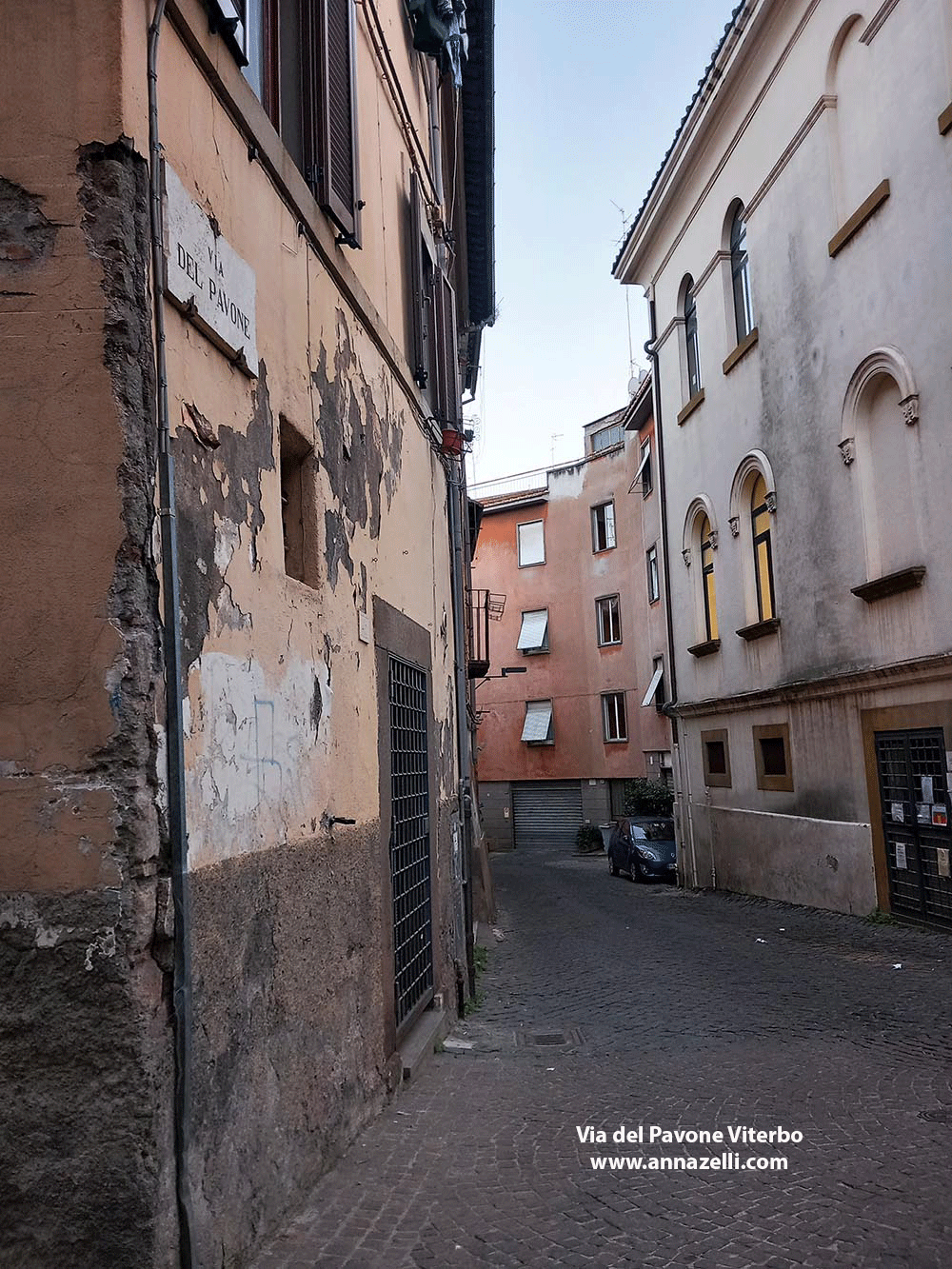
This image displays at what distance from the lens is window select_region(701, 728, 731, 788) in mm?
17531

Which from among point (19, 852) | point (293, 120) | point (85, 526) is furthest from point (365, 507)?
point (19, 852)

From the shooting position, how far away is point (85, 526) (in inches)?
122

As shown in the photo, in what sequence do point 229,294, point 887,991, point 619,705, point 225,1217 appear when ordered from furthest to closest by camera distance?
point 619,705, point 887,991, point 229,294, point 225,1217

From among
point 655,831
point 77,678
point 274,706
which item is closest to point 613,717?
point 655,831

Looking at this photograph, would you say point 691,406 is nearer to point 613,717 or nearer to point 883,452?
point 883,452

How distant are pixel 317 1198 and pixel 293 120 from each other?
4893 millimetres

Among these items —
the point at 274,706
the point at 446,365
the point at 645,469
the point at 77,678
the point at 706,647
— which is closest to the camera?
the point at 77,678

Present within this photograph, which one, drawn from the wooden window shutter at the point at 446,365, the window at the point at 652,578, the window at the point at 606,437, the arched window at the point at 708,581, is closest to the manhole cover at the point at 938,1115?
the wooden window shutter at the point at 446,365

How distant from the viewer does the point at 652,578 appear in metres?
29.2

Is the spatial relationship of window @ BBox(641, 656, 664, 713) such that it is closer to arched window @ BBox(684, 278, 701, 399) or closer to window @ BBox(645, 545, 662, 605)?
window @ BBox(645, 545, 662, 605)

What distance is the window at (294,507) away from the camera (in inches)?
192

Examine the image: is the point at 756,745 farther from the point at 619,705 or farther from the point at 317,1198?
the point at 619,705

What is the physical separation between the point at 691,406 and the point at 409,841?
43.7 ft

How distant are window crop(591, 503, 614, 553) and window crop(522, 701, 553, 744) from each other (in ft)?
17.3
